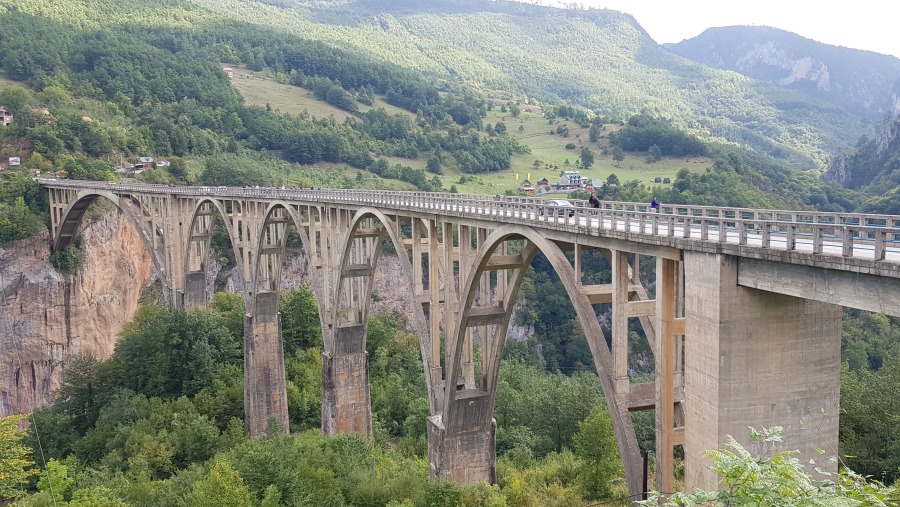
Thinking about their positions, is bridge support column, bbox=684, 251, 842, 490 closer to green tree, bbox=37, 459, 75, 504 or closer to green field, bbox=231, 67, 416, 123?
green tree, bbox=37, 459, 75, 504

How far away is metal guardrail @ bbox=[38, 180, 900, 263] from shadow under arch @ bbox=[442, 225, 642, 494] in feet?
3.01

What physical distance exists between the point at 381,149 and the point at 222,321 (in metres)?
81.2

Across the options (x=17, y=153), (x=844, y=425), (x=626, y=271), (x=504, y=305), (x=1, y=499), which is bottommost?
(x=1, y=499)

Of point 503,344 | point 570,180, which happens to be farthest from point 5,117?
point 503,344

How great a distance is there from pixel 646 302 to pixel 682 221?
5540mm

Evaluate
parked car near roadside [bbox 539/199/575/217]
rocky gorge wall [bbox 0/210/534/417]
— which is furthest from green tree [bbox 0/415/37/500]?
rocky gorge wall [bbox 0/210/534/417]

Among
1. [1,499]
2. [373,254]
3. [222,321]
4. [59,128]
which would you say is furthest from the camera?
[59,128]

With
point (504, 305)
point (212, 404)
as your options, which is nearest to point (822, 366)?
point (504, 305)

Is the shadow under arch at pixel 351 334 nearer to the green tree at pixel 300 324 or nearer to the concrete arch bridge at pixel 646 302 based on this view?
the concrete arch bridge at pixel 646 302

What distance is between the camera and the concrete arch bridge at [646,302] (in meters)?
15.2

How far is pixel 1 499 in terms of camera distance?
1427 inches

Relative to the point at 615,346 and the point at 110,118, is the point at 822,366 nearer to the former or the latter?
the point at 615,346

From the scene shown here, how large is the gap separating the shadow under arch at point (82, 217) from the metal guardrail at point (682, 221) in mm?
17222

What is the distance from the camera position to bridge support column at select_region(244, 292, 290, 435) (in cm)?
4756
